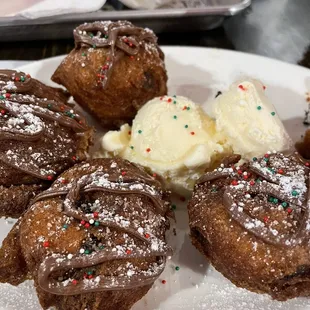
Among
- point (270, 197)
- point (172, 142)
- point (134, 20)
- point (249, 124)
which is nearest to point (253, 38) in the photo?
point (134, 20)

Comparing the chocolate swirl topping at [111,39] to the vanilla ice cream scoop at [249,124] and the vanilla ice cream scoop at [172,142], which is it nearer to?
the vanilla ice cream scoop at [172,142]

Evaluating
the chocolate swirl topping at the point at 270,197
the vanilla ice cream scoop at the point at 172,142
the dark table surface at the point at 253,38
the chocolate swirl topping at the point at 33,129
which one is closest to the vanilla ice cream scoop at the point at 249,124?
the vanilla ice cream scoop at the point at 172,142

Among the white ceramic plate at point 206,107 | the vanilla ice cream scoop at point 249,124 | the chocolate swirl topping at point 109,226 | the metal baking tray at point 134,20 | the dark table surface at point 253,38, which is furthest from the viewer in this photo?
the dark table surface at point 253,38

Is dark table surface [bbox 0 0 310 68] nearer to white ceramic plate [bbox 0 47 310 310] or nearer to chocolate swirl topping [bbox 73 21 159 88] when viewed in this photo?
white ceramic plate [bbox 0 47 310 310]

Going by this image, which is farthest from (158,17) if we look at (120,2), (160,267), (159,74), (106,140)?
(160,267)

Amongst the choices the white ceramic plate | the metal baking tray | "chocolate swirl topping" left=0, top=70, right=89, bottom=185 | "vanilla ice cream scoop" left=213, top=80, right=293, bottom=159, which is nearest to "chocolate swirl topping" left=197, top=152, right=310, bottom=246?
"vanilla ice cream scoop" left=213, top=80, right=293, bottom=159

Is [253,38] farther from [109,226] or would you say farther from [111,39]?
[109,226]

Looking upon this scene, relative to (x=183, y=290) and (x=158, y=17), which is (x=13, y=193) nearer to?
(x=183, y=290)
